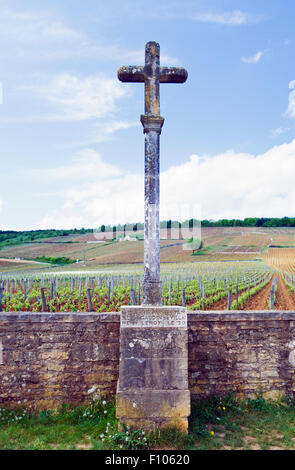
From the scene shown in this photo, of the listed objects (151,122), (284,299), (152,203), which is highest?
(151,122)

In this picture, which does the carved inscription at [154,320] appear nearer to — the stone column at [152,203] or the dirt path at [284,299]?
the stone column at [152,203]

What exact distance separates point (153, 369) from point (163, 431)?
0.72 metres

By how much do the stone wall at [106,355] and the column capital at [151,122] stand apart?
8.94 ft

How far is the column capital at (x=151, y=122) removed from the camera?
4.81 meters

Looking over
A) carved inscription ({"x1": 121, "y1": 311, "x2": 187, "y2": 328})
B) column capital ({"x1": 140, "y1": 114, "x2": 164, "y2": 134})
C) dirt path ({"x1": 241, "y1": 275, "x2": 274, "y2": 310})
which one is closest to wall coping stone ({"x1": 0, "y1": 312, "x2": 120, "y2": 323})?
carved inscription ({"x1": 121, "y1": 311, "x2": 187, "y2": 328})

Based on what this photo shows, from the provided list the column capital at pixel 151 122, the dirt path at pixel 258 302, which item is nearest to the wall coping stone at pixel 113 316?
the column capital at pixel 151 122

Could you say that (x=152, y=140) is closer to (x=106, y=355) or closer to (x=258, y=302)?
(x=106, y=355)

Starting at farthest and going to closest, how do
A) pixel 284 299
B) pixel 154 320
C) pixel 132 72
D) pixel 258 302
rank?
pixel 284 299
pixel 258 302
pixel 132 72
pixel 154 320

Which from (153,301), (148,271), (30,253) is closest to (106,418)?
(153,301)

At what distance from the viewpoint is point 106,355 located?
499cm

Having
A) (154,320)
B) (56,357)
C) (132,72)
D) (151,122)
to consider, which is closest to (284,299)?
A: (154,320)

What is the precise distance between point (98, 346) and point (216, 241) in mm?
55102

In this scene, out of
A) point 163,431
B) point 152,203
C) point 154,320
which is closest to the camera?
point 163,431
